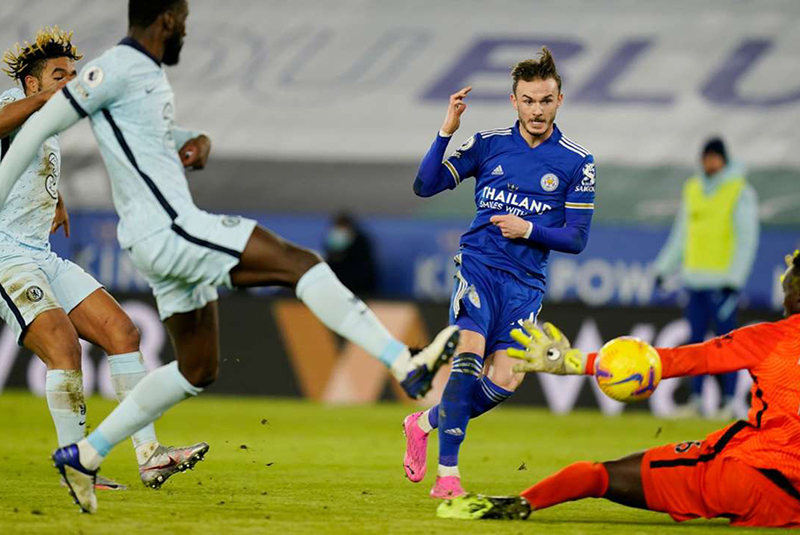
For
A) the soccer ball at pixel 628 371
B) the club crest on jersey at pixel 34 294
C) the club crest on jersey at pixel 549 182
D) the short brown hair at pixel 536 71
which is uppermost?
the short brown hair at pixel 536 71

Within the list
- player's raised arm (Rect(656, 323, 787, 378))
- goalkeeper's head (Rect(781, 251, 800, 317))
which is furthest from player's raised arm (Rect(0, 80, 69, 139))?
goalkeeper's head (Rect(781, 251, 800, 317))

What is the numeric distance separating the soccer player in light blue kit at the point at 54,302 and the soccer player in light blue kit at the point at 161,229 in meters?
0.98

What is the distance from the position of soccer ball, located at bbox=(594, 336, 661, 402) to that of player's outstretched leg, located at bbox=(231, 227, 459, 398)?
63cm

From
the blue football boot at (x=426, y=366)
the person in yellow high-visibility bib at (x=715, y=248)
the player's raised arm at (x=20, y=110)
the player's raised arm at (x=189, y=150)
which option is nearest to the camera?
the blue football boot at (x=426, y=366)

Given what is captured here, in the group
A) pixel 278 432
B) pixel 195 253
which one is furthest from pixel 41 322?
pixel 278 432

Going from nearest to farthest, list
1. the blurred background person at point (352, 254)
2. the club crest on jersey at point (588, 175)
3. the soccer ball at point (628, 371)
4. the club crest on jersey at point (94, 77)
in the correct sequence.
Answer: the soccer ball at point (628, 371)
the club crest on jersey at point (94, 77)
the club crest on jersey at point (588, 175)
the blurred background person at point (352, 254)

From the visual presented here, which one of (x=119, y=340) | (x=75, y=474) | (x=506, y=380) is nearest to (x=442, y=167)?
(x=506, y=380)

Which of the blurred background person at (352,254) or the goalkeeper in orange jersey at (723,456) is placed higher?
the blurred background person at (352,254)

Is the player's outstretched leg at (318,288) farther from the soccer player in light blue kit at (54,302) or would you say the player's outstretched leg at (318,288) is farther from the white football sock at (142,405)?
the soccer player in light blue kit at (54,302)

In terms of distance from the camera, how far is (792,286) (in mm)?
5406

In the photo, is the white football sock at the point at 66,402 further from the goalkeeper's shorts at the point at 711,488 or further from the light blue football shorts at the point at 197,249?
the goalkeeper's shorts at the point at 711,488

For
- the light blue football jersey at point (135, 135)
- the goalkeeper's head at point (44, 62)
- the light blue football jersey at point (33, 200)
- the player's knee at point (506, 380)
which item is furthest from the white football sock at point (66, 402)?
the player's knee at point (506, 380)

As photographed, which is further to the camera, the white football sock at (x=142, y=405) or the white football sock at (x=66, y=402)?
the white football sock at (x=66, y=402)

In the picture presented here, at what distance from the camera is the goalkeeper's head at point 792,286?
17.7 feet
